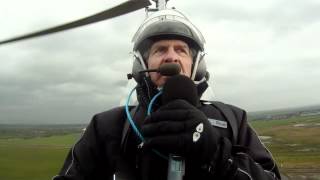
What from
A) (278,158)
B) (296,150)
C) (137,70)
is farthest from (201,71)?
(296,150)

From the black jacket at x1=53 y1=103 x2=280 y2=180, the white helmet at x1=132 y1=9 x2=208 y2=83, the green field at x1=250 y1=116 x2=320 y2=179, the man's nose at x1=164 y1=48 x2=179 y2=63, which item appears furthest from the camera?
the green field at x1=250 y1=116 x2=320 y2=179

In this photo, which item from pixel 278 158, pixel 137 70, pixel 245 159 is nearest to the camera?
pixel 245 159

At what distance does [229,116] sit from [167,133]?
742 millimetres

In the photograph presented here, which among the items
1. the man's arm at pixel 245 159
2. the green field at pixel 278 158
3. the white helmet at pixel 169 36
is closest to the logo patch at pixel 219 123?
the man's arm at pixel 245 159

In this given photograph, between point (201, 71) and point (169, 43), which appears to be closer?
point (169, 43)

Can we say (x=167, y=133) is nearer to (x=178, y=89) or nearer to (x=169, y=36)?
(x=178, y=89)

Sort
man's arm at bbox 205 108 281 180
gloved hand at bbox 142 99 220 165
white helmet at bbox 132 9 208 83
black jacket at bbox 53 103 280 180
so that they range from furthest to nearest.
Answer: white helmet at bbox 132 9 208 83 → black jacket at bbox 53 103 280 180 → man's arm at bbox 205 108 281 180 → gloved hand at bbox 142 99 220 165

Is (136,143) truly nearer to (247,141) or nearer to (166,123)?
(166,123)

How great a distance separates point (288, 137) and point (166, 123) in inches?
3389

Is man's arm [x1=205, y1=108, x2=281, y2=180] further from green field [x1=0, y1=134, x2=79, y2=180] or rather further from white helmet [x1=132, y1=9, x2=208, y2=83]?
green field [x1=0, y1=134, x2=79, y2=180]

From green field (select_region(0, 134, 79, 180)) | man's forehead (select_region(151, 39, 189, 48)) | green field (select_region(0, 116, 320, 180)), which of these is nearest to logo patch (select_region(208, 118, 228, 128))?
man's forehead (select_region(151, 39, 189, 48))

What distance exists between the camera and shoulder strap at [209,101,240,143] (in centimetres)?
254

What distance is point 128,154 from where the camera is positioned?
96.8 inches

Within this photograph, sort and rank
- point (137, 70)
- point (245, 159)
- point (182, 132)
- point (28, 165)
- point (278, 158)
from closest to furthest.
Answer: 1. point (182, 132)
2. point (245, 159)
3. point (137, 70)
4. point (28, 165)
5. point (278, 158)
